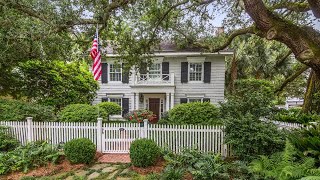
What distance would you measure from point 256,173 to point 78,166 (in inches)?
188

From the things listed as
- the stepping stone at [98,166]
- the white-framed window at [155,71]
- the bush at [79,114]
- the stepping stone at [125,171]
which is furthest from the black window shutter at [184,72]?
the stepping stone at [125,171]

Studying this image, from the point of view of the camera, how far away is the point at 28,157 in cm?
588

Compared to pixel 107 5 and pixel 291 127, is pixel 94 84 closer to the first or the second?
pixel 107 5

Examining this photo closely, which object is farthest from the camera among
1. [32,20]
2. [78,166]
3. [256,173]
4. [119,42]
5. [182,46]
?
[182,46]

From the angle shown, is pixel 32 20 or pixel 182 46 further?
pixel 182 46

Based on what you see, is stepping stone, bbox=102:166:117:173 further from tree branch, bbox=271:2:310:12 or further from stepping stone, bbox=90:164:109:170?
tree branch, bbox=271:2:310:12

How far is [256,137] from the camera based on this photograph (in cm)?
514

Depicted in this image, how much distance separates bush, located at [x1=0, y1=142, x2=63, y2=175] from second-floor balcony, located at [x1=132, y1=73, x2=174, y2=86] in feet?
27.7

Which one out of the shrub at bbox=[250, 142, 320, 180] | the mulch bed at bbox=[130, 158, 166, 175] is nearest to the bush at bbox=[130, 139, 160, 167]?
the mulch bed at bbox=[130, 158, 166, 175]

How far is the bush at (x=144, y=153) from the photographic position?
5.57 meters

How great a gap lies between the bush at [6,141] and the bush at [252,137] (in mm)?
7002

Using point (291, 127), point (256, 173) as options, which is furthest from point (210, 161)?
point (291, 127)

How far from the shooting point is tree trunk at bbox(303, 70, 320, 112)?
927cm

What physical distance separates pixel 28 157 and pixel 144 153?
3.42 metres
